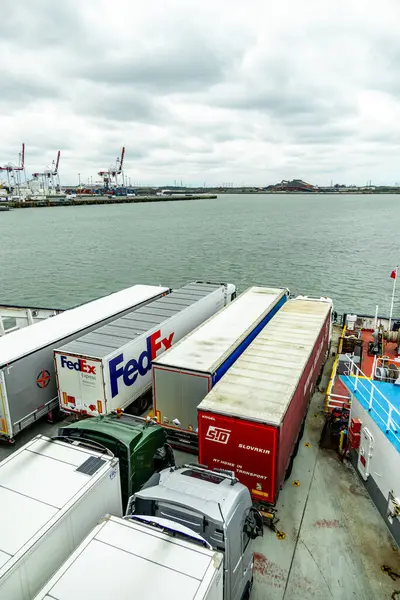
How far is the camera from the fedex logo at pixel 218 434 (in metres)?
9.91

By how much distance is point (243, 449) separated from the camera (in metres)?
9.79

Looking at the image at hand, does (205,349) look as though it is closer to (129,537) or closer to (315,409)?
(315,409)

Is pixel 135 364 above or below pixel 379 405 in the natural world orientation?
below

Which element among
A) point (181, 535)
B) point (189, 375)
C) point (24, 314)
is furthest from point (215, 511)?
point (24, 314)

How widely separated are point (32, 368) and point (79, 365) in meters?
1.63

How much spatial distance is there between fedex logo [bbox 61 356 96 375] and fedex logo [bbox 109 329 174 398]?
592 millimetres

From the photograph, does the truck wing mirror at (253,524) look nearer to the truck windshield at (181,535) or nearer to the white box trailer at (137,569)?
the truck windshield at (181,535)

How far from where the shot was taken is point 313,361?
559 inches

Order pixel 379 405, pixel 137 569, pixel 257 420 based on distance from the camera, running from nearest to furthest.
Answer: pixel 137 569 < pixel 257 420 < pixel 379 405

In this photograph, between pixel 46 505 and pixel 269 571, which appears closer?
pixel 46 505

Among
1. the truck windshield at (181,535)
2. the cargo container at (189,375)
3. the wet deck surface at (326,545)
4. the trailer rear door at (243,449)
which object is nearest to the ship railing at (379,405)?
the wet deck surface at (326,545)

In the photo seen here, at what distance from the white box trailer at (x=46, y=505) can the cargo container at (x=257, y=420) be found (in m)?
3.08

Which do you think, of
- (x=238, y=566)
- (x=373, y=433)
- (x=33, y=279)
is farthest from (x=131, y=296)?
(x=33, y=279)

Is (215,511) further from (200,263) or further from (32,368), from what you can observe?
(200,263)
